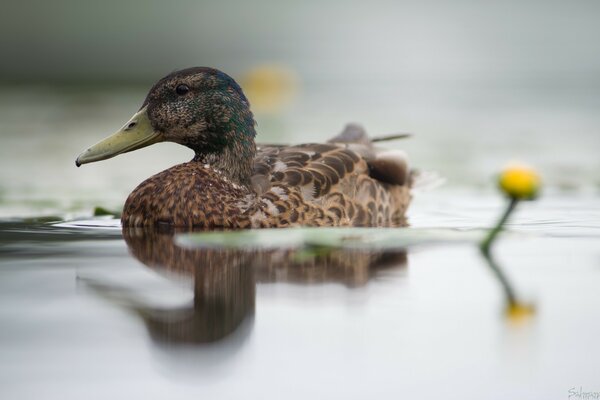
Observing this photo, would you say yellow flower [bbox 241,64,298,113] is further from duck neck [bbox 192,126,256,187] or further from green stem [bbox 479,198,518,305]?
green stem [bbox 479,198,518,305]

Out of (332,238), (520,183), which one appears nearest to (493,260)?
(332,238)

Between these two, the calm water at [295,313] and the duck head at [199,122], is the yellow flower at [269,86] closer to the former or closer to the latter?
the calm water at [295,313]

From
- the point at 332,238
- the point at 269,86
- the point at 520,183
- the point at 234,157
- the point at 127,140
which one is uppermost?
the point at 269,86

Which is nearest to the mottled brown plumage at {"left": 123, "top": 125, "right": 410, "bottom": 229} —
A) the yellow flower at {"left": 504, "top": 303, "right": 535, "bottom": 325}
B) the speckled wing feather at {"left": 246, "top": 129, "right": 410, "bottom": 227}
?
the speckled wing feather at {"left": 246, "top": 129, "right": 410, "bottom": 227}

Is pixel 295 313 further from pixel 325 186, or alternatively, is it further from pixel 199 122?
pixel 199 122

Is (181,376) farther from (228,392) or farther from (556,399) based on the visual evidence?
Result: (556,399)

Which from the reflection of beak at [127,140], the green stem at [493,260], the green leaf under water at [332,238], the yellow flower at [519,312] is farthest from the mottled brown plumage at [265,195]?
the yellow flower at [519,312]

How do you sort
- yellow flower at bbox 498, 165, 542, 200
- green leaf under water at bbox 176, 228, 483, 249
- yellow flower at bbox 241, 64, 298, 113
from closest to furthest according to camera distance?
1. yellow flower at bbox 498, 165, 542, 200
2. green leaf under water at bbox 176, 228, 483, 249
3. yellow flower at bbox 241, 64, 298, 113

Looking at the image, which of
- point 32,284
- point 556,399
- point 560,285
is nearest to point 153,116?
point 32,284

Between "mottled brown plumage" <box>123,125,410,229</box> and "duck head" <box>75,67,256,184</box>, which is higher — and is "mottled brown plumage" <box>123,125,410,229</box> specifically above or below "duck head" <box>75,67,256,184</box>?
below
